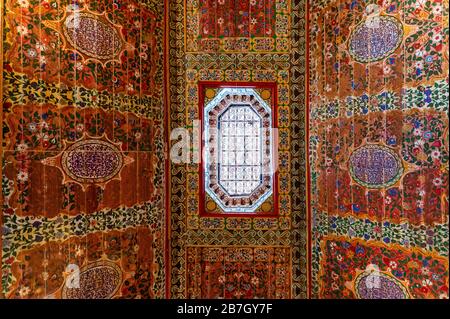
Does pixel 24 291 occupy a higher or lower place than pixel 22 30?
lower

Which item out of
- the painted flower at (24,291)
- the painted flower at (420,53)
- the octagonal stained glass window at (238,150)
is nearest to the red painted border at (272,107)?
the octagonal stained glass window at (238,150)

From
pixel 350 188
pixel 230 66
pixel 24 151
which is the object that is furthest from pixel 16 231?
pixel 350 188

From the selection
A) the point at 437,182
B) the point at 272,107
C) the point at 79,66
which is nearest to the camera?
the point at 437,182

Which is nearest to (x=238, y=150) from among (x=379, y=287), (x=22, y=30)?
(x=379, y=287)

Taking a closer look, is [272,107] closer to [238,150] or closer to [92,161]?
[238,150]

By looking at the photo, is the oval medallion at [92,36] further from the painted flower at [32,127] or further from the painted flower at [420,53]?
the painted flower at [420,53]

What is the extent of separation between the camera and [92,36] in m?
2.00

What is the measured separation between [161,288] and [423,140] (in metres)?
2.57

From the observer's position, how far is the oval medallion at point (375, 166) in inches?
76.4

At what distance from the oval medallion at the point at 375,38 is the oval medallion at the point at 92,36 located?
2.05 metres

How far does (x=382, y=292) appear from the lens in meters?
2.02

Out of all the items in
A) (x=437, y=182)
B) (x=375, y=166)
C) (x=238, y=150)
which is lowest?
(x=437, y=182)

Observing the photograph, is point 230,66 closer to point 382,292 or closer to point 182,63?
point 182,63

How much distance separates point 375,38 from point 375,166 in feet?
3.51
